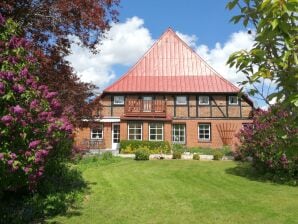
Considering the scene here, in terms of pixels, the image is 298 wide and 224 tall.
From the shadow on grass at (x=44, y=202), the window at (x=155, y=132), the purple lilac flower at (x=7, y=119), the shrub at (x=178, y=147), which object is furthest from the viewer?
the window at (x=155, y=132)

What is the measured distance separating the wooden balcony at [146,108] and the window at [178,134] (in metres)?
1.85

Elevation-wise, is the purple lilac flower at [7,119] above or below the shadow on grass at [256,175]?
above

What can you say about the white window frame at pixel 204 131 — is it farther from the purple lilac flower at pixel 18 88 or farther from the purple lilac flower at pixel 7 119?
the purple lilac flower at pixel 7 119

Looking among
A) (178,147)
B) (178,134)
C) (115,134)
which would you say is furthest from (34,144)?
(115,134)

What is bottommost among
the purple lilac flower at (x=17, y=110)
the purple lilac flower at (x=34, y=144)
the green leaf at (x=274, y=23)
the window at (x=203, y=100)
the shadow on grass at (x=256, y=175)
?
the shadow on grass at (x=256, y=175)

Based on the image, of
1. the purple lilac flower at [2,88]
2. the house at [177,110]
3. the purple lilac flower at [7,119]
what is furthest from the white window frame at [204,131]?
the purple lilac flower at [7,119]

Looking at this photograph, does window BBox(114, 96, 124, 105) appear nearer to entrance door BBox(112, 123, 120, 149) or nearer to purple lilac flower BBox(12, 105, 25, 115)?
entrance door BBox(112, 123, 120, 149)

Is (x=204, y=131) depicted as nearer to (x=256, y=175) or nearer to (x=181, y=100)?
(x=181, y=100)

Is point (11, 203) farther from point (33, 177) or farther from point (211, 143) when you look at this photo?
point (211, 143)

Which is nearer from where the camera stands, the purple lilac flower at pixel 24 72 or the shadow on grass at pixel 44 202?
the purple lilac flower at pixel 24 72

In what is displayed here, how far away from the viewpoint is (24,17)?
970cm

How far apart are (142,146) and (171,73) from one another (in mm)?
9725

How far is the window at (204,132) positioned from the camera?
Answer: 3628cm

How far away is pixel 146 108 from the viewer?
35250 millimetres
